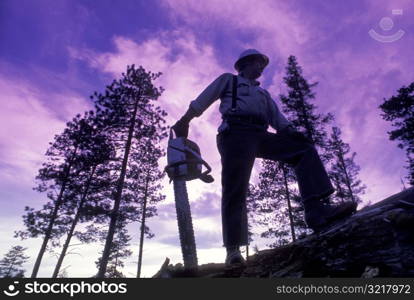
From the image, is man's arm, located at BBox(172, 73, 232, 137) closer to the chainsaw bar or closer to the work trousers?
the work trousers

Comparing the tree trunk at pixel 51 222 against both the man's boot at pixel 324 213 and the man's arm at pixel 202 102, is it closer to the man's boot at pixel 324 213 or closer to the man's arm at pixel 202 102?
the man's arm at pixel 202 102

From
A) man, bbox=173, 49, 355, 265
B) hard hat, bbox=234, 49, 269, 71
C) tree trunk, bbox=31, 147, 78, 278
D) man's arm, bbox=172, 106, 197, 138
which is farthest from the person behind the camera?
tree trunk, bbox=31, 147, 78, 278

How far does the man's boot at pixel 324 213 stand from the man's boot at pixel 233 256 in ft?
2.67

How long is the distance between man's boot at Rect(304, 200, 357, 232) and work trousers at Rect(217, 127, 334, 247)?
0.12 meters

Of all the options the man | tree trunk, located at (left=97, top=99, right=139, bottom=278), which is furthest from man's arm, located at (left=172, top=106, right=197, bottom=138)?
tree trunk, located at (left=97, top=99, right=139, bottom=278)

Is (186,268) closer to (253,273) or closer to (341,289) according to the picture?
(253,273)

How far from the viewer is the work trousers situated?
2.86 meters

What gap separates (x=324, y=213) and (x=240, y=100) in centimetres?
169

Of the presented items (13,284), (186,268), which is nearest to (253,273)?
(186,268)

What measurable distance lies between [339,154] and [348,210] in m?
27.3

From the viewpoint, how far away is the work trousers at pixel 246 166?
2.86 m

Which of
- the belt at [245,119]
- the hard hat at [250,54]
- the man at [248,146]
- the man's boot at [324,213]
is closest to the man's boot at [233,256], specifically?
the man at [248,146]

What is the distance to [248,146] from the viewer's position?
3113mm

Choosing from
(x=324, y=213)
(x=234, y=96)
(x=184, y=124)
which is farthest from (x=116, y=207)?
(x=324, y=213)
